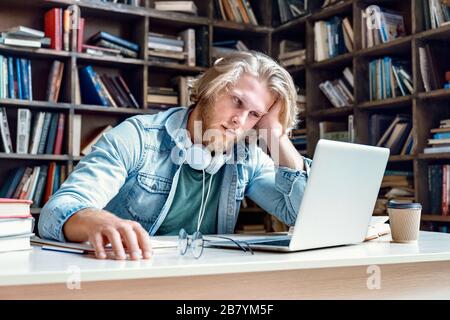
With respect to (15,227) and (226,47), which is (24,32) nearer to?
(226,47)

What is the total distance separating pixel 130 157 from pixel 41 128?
2016 millimetres

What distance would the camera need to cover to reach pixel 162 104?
378 centimetres

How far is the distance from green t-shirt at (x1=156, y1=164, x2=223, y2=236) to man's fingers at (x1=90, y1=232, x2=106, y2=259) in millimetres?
744

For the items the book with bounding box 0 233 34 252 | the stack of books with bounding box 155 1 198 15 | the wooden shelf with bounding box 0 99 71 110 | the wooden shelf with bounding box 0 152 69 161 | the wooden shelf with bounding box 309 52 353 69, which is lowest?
the book with bounding box 0 233 34 252

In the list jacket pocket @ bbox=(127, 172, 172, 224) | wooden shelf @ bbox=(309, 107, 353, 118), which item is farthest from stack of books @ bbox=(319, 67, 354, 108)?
jacket pocket @ bbox=(127, 172, 172, 224)

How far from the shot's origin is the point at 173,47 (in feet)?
12.6

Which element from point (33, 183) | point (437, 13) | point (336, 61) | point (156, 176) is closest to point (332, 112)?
point (336, 61)

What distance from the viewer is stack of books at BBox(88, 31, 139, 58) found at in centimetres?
359

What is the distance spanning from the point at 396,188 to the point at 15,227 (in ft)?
8.01

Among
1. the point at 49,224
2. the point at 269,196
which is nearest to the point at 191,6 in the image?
the point at 269,196

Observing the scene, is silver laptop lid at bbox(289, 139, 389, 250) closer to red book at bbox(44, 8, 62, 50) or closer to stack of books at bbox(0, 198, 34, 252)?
stack of books at bbox(0, 198, 34, 252)

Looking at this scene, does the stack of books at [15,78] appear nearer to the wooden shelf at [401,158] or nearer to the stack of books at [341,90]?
the stack of books at [341,90]
